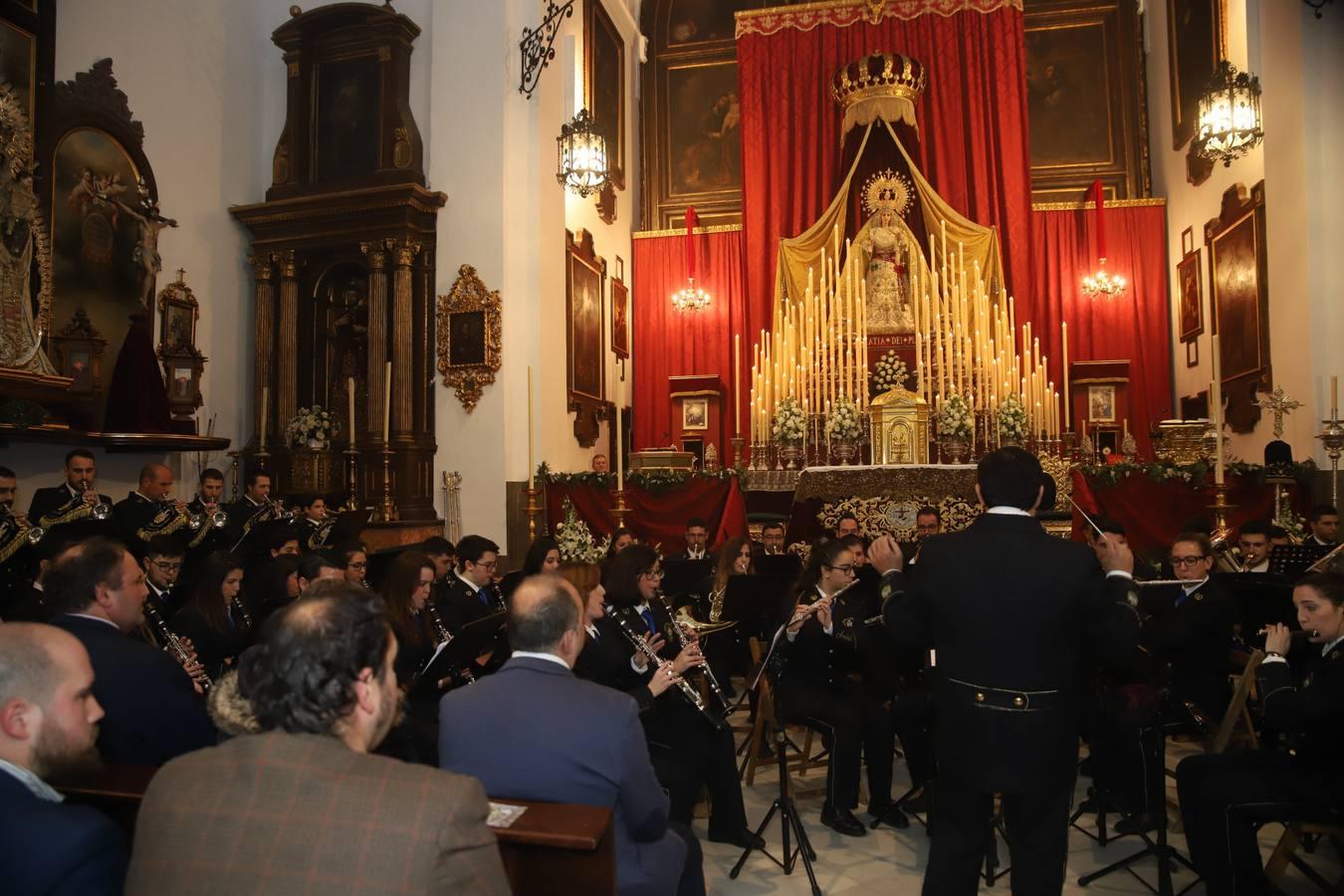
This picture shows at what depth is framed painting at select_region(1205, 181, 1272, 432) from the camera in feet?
35.2

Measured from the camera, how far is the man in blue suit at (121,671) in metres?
2.91

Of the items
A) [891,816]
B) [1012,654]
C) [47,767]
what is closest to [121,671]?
[47,767]

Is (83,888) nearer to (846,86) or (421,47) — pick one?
(421,47)

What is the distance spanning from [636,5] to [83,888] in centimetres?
1697

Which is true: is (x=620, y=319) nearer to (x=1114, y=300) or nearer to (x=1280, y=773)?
(x=1114, y=300)

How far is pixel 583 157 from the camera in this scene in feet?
34.0

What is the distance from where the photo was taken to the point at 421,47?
11109 mm

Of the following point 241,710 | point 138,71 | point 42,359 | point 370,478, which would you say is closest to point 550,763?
point 241,710

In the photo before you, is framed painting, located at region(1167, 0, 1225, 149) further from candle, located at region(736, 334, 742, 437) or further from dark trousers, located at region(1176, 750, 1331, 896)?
dark trousers, located at region(1176, 750, 1331, 896)

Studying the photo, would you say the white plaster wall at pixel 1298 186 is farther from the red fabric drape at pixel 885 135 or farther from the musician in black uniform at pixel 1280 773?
the musician in black uniform at pixel 1280 773

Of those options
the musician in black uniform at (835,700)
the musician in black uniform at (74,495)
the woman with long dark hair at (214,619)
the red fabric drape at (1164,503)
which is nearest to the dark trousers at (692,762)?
the musician in black uniform at (835,700)

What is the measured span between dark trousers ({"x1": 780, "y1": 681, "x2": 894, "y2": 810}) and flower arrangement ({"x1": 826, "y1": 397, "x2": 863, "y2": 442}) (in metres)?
5.66

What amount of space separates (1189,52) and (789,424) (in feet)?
26.6

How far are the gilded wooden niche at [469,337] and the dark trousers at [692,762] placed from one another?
21.2ft
